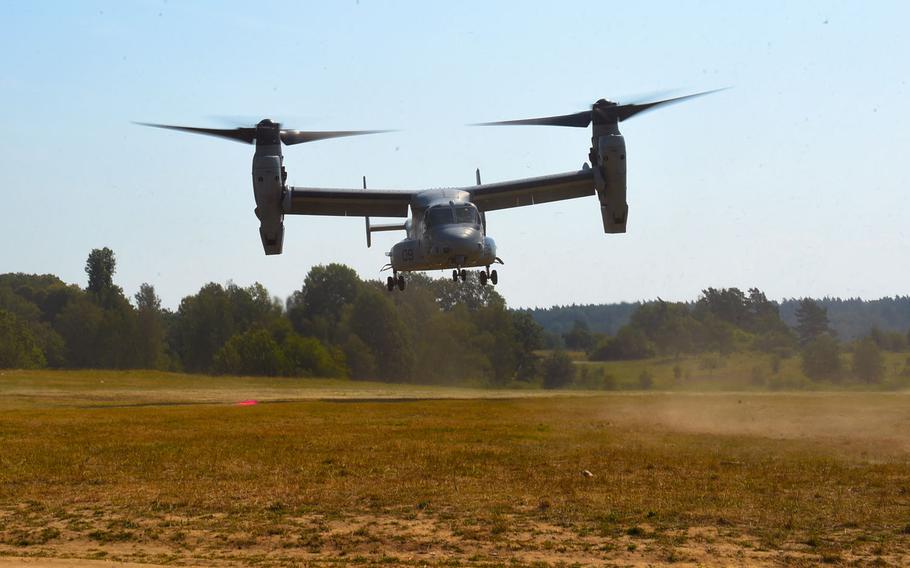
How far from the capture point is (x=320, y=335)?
8988cm

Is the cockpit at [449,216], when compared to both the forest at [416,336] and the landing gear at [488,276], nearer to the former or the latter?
the landing gear at [488,276]

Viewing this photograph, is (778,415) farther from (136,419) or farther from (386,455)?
(136,419)

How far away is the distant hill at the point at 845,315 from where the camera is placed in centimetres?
8829

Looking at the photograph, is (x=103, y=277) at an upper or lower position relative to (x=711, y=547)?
upper

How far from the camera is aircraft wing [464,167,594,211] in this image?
101 ft

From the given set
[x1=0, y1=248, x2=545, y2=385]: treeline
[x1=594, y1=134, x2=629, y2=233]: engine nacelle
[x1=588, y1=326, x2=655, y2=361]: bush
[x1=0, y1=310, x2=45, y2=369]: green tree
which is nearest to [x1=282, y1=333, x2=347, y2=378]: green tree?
[x1=0, y1=248, x2=545, y2=385]: treeline

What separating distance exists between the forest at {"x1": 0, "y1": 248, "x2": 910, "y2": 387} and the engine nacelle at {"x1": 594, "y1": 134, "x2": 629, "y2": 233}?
47021 millimetres

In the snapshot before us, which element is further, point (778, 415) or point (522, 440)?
point (778, 415)

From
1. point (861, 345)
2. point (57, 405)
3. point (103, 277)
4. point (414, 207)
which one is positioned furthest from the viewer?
point (103, 277)

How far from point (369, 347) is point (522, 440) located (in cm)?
5769

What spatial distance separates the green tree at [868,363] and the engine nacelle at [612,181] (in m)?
46.8

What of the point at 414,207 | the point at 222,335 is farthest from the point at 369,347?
the point at 414,207

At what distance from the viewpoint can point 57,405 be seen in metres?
48.1

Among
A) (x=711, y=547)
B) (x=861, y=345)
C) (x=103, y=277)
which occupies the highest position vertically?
(x=103, y=277)
